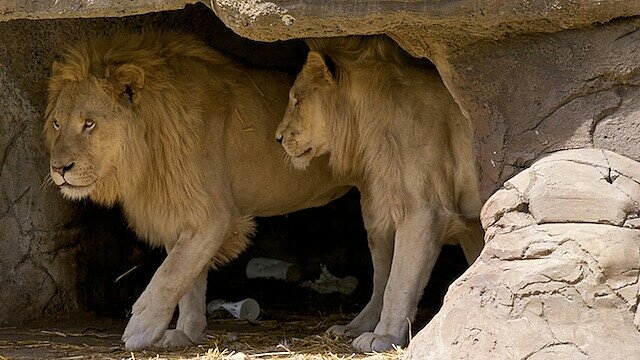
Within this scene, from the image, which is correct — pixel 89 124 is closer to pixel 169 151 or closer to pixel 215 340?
pixel 169 151

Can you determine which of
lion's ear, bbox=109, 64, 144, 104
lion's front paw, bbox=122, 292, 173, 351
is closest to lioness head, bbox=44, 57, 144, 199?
lion's ear, bbox=109, 64, 144, 104

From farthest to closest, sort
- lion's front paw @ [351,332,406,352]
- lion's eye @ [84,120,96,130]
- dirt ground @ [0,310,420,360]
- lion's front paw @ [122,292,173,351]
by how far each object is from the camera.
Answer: lion's eye @ [84,120,96,130] < lion's front paw @ [122,292,173,351] < dirt ground @ [0,310,420,360] < lion's front paw @ [351,332,406,352]

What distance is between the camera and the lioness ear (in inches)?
222

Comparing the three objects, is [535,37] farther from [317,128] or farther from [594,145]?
[317,128]

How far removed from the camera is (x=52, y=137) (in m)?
5.98

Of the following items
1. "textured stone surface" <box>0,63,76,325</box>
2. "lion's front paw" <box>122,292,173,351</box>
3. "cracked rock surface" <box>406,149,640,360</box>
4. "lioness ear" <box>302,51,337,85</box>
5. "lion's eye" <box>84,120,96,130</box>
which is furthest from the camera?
"textured stone surface" <box>0,63,76,325</box>

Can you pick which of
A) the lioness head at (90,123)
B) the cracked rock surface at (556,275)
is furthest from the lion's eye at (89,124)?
the cracked rock surface at (556,275)

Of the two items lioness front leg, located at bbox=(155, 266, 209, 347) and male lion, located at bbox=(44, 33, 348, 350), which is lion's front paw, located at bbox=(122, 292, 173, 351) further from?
lioness front leg, located at bbox=(155, 266, 209, 347)

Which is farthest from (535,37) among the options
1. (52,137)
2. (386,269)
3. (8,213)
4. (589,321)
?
(8,213)

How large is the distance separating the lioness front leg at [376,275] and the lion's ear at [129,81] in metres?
1.28

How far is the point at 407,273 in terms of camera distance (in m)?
5.32

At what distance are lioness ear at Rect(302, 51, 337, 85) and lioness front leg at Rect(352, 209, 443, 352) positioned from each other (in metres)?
0.83

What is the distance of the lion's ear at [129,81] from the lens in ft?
19.1

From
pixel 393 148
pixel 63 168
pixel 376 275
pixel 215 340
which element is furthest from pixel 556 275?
pixel 63 168
